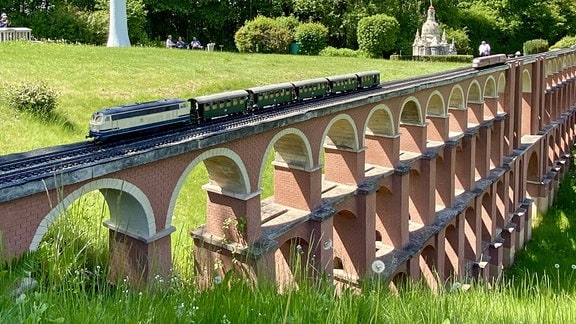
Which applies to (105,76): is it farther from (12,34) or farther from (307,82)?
(12,34)

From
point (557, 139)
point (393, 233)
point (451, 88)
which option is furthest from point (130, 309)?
point (557, 139)

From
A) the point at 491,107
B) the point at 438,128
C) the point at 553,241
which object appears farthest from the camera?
the point at 553,241

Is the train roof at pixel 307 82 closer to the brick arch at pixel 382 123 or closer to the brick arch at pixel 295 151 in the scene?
the brick arch at pixel 382 123

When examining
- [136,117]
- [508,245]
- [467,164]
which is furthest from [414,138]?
[136,117]

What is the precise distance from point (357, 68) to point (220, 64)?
10248 mm

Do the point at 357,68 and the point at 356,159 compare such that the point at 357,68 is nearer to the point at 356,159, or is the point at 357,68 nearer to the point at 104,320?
the point at 356,159

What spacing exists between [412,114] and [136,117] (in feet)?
44.7

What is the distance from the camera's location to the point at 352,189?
1797 cm

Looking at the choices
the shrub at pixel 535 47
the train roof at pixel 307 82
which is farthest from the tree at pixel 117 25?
the shrub at pixel 535 47

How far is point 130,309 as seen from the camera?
138 inches

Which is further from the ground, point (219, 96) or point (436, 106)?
point (219, 96)

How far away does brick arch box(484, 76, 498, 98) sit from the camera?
30.7 m

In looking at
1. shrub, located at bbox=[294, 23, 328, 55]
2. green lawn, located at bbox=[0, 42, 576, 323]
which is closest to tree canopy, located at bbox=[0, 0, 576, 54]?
shrub, located at bbox=[294, 23, 328, 55]

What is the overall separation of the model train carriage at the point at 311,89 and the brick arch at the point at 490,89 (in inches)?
569
